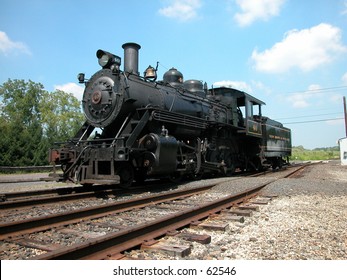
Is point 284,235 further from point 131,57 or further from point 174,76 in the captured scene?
point 174,76

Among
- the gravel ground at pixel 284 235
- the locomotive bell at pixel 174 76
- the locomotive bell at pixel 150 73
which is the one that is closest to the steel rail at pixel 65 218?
the gravel ground at pixel 284 235

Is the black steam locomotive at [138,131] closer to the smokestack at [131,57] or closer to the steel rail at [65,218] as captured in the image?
the smokestack at [131,57]

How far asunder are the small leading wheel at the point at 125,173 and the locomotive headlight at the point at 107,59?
119 inches

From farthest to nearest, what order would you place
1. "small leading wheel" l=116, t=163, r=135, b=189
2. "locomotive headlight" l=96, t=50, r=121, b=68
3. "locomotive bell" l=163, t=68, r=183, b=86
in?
1. "locomotive bell" l=163, t=68, r=183, b=86
2. "locomotive headlight" l=96, t=50, r=121, b=68
3. "small leading wheel" l=116, t=163, r=135, b=189

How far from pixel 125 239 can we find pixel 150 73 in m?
7.62

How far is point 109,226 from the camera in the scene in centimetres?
460

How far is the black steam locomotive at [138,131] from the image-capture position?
838 cm

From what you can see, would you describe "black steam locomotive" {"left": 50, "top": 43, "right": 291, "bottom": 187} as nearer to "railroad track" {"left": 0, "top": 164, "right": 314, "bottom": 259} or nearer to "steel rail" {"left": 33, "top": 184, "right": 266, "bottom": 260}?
"railroad track" {"left": 0, "top": 164, "right": 314, "bottom": 259}

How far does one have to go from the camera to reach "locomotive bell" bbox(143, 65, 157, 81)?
34.0 feet

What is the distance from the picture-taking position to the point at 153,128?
9594 mm

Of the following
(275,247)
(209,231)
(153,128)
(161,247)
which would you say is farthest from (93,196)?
(275,247)

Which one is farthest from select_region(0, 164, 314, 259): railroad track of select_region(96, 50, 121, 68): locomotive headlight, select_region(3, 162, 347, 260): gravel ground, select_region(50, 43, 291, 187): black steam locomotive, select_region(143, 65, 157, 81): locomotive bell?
select_region(143, 65, 157, 81): locomotive bell
